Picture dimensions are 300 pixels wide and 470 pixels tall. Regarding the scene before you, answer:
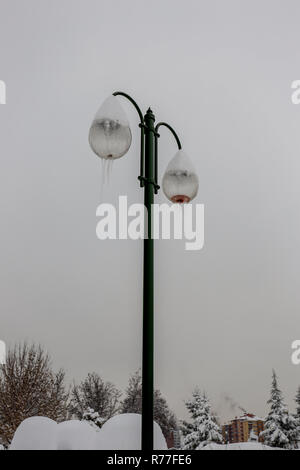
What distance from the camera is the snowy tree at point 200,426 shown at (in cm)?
847

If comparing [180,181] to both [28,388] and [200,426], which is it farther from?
[28,388]

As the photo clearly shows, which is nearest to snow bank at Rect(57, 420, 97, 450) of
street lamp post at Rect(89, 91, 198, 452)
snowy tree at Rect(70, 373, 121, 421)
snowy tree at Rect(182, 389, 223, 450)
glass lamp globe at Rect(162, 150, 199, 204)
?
street lamp post at Rect(89, 91, 198, 452)

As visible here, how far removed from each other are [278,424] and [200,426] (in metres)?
1.52

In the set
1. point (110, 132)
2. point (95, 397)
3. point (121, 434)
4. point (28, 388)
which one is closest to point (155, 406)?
point (95, 397)

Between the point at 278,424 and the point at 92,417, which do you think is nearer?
the point at 278,424

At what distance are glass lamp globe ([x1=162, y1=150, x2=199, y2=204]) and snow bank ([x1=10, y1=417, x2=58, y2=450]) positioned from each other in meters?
1.07

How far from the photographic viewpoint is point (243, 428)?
8.10m

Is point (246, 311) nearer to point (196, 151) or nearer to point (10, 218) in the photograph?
point (196, 151)

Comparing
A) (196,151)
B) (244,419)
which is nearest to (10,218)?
(196,151)

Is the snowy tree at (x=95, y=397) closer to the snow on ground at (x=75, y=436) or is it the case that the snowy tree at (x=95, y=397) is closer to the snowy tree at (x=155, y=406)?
the snowy tree at (x=155, y=406)

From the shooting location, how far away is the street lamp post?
1.62 m

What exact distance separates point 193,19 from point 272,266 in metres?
4.03

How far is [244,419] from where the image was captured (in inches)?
314

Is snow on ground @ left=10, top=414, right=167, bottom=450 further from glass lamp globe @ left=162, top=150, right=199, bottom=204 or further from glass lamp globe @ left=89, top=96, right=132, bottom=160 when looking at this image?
glass lamp globe @ left=89, top=96, right=132, bottom=160
